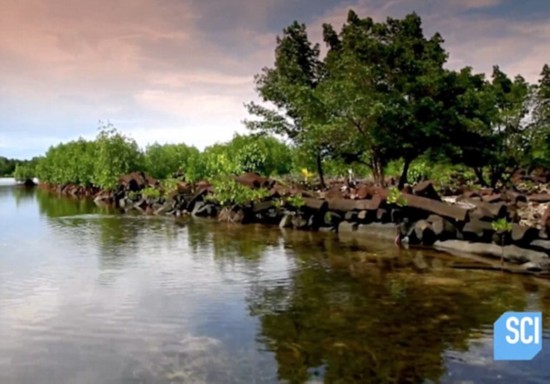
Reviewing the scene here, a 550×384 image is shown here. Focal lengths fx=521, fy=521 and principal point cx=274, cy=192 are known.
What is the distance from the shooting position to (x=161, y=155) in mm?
68562

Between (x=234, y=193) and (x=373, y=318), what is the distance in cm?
1823

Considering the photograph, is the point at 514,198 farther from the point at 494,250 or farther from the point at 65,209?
the point at 65,209

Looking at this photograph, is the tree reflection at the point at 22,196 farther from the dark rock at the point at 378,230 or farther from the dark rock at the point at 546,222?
the dark rock at the point at 546,222

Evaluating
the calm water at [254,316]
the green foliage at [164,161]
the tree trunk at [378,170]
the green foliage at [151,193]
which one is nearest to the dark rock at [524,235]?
the calm water at [254,316]

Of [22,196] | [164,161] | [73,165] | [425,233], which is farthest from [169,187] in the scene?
[73,165]

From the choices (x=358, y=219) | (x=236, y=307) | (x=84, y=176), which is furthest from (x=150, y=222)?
(x=84, y=176)

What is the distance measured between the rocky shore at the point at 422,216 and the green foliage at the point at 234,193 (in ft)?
1.01

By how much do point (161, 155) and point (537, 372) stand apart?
214 ft

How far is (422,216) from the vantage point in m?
17.8

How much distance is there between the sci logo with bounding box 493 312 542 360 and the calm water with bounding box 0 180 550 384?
0.12m

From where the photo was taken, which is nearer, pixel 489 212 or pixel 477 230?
pixel 477 230

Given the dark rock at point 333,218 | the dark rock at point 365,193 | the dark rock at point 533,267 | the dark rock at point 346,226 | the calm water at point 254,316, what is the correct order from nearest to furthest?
the calm water at point 254,316 → the dark rock at point 533,267 → the dark rock at point 346,226 → the dark rock at point 365,193 → the dark rock at point 333,218

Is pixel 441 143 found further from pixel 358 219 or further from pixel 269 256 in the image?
pixel 269 256

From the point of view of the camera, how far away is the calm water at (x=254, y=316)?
6.18 meters
